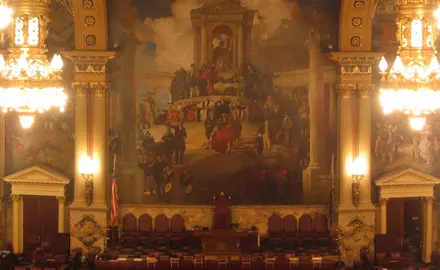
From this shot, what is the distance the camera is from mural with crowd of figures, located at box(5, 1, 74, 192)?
36781mm

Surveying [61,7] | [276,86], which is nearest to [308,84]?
[276,86]

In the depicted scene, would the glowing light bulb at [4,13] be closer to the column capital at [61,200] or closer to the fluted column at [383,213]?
the column capital at [61,200]

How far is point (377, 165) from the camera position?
36.7 meters

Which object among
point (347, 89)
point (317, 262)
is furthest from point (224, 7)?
point (317, 262)

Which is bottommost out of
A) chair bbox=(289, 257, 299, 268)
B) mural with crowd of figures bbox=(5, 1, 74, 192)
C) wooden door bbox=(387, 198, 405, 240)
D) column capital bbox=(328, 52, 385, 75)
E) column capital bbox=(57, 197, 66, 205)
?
chair bbox=(289, 257, 299, 268)

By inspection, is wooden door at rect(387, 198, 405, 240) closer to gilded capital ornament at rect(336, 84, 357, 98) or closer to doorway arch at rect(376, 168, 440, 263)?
doorway arch at rect(376, 168, 440, 263)

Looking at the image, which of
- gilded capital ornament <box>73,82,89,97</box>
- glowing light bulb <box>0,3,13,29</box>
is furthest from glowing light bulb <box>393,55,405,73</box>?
gilded capital ornament <box>73,82,89,97</box>

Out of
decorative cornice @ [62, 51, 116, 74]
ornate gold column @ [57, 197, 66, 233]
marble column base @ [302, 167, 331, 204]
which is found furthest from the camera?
ornate gold column @ [57, 197, 66, 233]

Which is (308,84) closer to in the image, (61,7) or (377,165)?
(377,165)

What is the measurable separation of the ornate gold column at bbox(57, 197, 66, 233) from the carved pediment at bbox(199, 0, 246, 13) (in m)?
8.47

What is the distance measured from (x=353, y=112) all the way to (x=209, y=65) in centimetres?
534

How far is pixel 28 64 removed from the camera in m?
25.7

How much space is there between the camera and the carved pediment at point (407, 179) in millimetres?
36062

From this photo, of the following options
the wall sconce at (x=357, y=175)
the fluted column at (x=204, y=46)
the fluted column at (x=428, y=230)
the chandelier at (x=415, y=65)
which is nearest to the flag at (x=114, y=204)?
the fluted column at (x=204, y=46)
